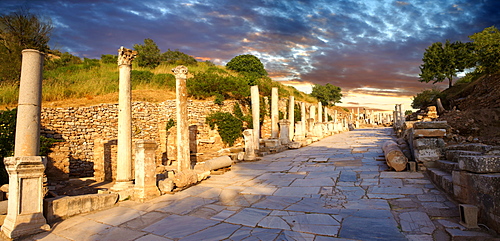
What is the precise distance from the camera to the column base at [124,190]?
6211 millimetres

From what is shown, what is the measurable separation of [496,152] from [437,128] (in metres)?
1.64

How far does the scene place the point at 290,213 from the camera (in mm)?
4672

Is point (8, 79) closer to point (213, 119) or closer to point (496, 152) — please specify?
point (213, 119)

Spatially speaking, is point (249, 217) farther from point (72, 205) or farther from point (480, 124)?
point (480, 124)

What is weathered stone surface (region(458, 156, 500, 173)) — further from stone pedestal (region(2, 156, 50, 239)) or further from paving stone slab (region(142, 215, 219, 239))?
stone pedestal (region(2, 156, 50, 239))

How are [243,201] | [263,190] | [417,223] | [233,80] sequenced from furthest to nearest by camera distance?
1. [233,80]
2. [263,190]
3. [243,201]
4. [417,223]

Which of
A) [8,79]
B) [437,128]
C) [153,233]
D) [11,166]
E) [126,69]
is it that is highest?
[8,79]

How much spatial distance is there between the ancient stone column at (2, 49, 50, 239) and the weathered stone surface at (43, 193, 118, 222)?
1.03 ft

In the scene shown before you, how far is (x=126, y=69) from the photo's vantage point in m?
7.53

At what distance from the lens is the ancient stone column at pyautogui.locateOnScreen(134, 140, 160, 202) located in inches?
243

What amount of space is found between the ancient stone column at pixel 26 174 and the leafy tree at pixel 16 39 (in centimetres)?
1831

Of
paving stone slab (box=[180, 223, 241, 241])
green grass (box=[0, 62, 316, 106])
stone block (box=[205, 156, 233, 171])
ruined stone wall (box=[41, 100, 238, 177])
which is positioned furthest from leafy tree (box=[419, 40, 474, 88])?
paving stone slab (box=[180, 223, 241, 241])

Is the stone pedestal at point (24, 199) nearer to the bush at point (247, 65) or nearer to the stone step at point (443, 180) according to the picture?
the stone step at point (443, 180)

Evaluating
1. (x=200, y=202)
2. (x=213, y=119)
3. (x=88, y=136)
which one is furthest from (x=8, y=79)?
(x=200, y=202)
